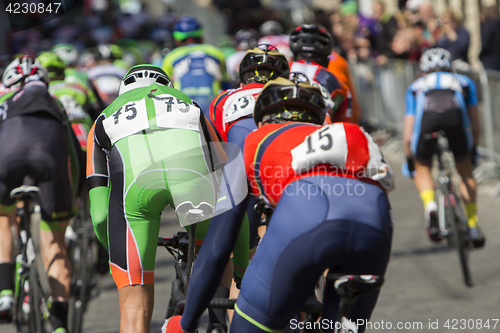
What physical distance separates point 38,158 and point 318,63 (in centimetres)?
250

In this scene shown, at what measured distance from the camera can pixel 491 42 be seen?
15406mm

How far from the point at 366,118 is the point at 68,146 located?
13.5 meters

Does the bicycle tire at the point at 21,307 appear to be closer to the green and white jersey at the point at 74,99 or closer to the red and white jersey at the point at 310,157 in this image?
the green and white jersey at the point at 74,99

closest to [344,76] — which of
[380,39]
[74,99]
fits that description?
[74,99]

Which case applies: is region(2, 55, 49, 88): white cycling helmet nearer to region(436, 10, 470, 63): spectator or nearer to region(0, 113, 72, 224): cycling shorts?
region(0, 113, 72, 224): cycling shorts

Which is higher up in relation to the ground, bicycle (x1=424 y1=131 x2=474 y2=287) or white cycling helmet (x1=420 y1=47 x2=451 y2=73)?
white cycling helmet (x1=420 y1=47 x2=451 y2=73)

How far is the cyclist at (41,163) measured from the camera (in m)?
7.06

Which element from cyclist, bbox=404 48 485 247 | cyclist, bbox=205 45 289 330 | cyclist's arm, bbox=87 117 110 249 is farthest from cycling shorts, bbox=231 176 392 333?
A: cyclist, bbox=404 48 485 247

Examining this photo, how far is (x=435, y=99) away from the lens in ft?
32.2

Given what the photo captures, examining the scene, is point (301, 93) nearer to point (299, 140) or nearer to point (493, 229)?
point (299, 140)

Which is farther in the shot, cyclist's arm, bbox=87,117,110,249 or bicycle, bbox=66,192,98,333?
Answer: bicycle, bbox=66,192,98,333

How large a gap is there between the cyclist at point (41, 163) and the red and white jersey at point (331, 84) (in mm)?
2009

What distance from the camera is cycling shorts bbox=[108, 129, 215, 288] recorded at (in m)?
5.28

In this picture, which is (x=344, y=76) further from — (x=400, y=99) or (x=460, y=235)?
(x=400, y=99)
